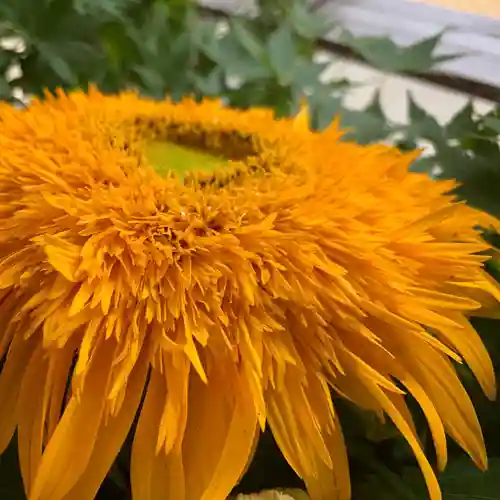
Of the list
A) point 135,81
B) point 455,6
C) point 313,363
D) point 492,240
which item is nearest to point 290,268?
point 313,363

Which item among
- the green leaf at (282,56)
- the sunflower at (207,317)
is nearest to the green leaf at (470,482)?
the sunflower at (207,317)

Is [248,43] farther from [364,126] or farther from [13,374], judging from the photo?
[13,374]

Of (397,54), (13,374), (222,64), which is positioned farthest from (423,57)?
(13,374)

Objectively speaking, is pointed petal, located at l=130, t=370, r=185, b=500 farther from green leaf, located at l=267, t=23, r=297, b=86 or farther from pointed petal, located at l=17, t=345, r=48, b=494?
green leaf, located at l=267, t=23, r=297, b=86

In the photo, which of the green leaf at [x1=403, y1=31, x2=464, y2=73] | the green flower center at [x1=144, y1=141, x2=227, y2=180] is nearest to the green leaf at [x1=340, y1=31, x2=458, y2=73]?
the green leaf at [x1=403, y1=31, x2=464, y2=73]

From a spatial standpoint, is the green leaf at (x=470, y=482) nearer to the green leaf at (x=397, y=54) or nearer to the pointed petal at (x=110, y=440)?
the pointed petal at (x=110, y=440)

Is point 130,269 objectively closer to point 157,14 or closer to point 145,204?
point 145,204
